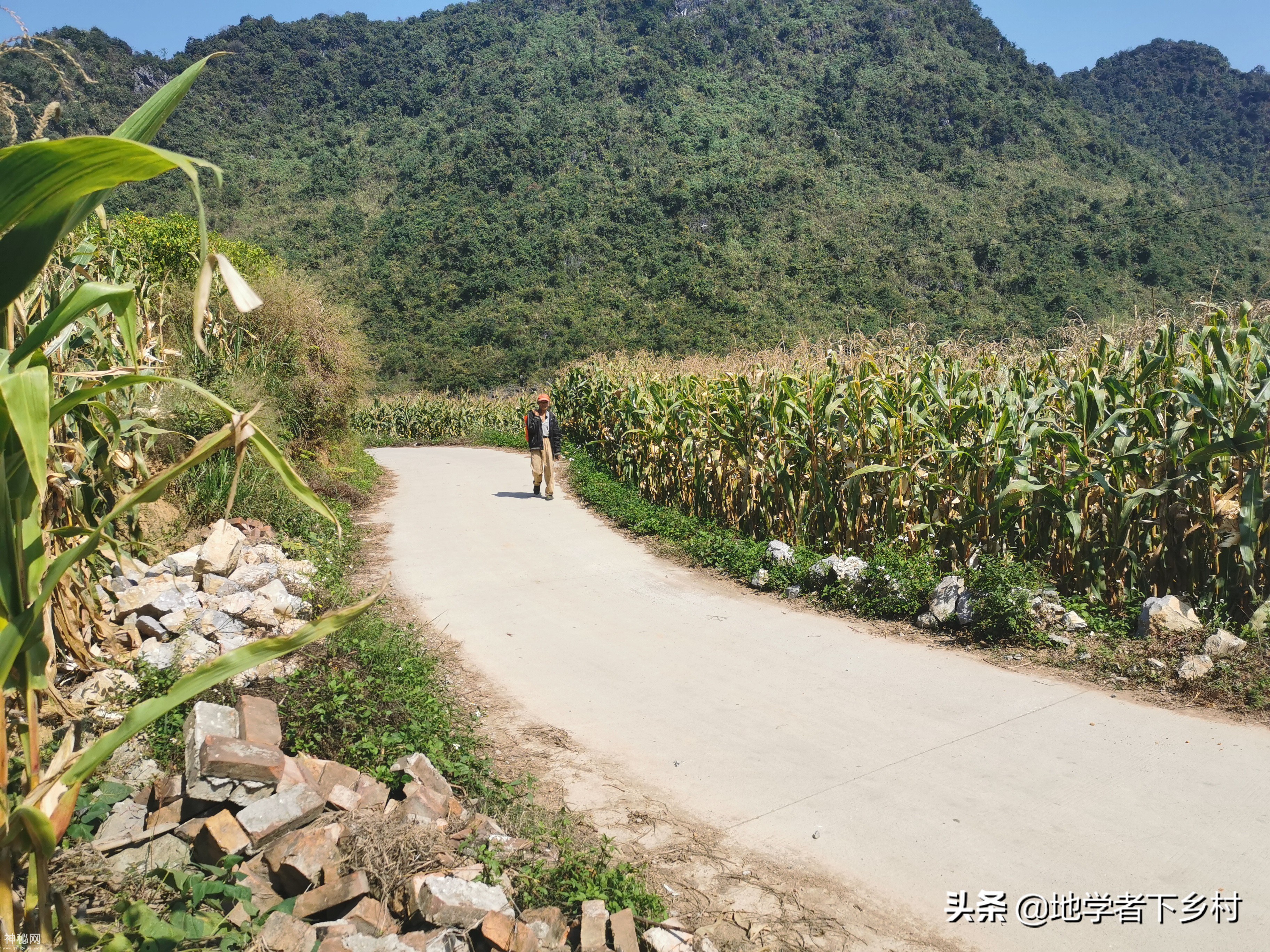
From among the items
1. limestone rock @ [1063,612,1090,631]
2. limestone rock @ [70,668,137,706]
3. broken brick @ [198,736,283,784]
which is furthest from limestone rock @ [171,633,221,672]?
limestone rock @ [1063,612,1090,631]

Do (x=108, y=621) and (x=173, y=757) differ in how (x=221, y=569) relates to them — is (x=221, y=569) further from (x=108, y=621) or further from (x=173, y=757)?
(x=173, y=757)

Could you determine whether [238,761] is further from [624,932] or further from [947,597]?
[947,597]

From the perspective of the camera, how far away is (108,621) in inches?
A: 209

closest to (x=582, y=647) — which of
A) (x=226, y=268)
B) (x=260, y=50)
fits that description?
(x=226, y=268)

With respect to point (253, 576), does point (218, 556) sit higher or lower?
higher

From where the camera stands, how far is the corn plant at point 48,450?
Answer: 5.59 feet

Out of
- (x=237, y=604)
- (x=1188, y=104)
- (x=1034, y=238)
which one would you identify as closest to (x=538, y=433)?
(x=237, y=604)

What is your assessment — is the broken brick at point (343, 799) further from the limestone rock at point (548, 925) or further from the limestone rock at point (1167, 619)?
the limestone rock at point (1167, 619)

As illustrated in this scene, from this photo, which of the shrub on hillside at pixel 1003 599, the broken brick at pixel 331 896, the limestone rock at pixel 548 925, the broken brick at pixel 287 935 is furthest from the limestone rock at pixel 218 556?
the shrub on hillside at pixel 1003 599

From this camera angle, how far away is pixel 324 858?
3.21 meters

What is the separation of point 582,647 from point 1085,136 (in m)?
83.2

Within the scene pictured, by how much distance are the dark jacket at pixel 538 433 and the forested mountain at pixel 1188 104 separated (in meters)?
77.3

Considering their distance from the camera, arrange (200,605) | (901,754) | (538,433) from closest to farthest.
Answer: (901,754)
(200,605)
(538,433)

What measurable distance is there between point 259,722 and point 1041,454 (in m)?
6.32
